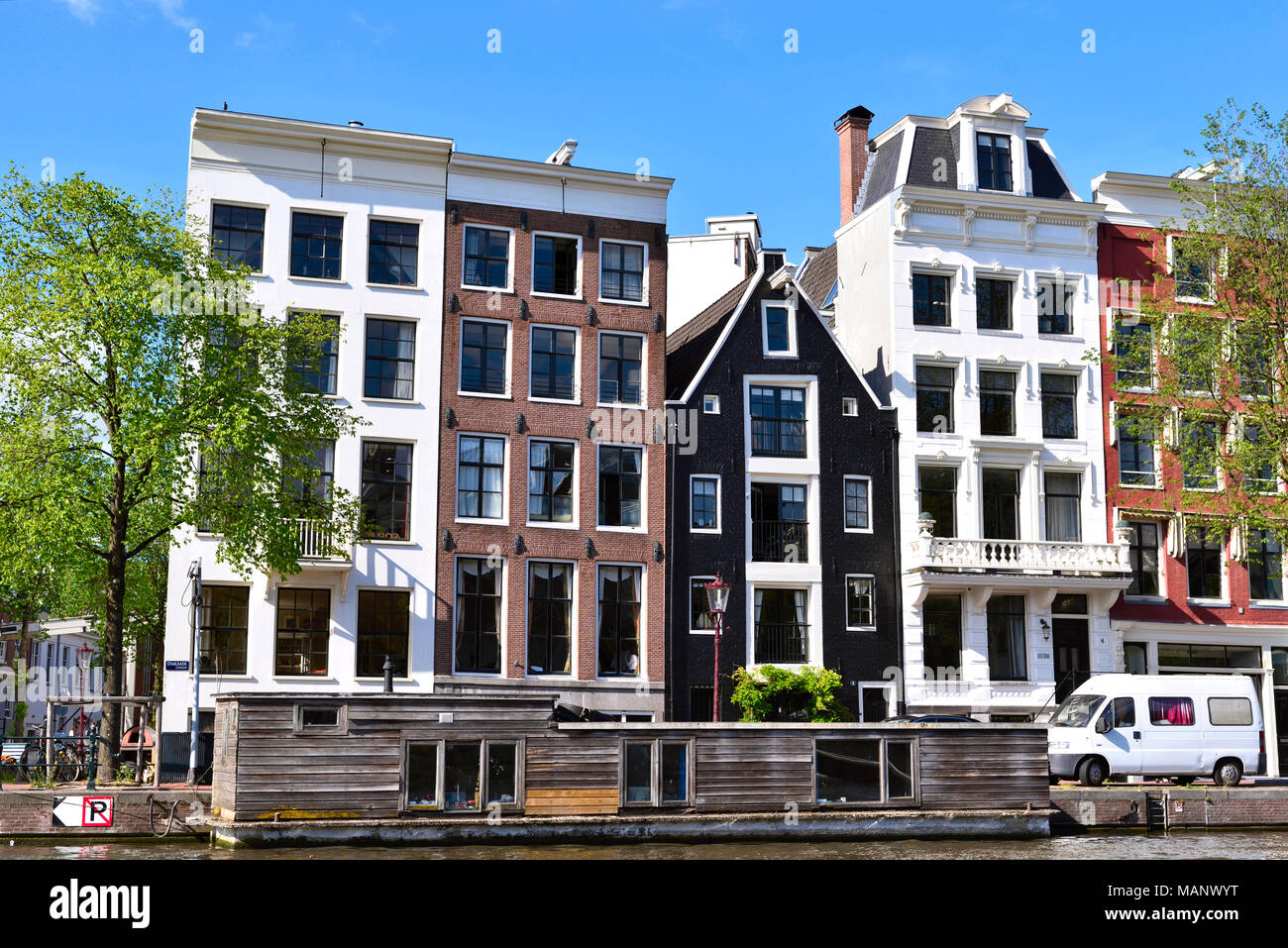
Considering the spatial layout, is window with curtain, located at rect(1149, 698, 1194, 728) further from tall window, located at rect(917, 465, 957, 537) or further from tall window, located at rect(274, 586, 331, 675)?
tall window, located at rect(274, 586, 331, 675)

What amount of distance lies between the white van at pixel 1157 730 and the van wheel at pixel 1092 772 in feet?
0.07

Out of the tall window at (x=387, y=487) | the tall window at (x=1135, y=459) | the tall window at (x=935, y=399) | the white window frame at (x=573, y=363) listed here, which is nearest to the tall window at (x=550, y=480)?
the white window frame at (x=573, y=363)

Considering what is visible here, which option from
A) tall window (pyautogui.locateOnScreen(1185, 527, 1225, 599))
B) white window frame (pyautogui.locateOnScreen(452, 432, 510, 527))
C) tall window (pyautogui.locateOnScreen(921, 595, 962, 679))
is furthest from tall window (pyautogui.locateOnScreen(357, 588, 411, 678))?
tall window (pyautogui.locateOnScreen(1185, 527, 1225, 599))

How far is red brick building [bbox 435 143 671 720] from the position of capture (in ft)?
109

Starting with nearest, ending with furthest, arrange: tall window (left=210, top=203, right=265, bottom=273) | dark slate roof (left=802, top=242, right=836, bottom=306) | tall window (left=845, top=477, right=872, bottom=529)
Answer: tall window (left=210, top=203, right=265, bottom=273), tall window (left=845, top=477, right=872, bottom=529), dark slate roof (left=802, top=242, right=836, bottom=306)

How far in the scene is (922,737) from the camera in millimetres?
25500

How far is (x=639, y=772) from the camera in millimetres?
23906

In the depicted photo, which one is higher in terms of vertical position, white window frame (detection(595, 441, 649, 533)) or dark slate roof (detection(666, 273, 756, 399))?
dark slate roof (detection(666, 273, 756, 399))

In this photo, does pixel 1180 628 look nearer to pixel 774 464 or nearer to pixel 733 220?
pixel 774 464

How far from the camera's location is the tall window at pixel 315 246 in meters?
33.4

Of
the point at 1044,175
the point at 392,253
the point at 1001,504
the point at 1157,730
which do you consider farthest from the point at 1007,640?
the point at 392,253

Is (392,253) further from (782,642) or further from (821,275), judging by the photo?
(821,275)

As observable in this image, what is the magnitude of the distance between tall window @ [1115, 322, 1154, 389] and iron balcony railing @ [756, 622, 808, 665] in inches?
439

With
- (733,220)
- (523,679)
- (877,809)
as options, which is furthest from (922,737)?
(733,220)
